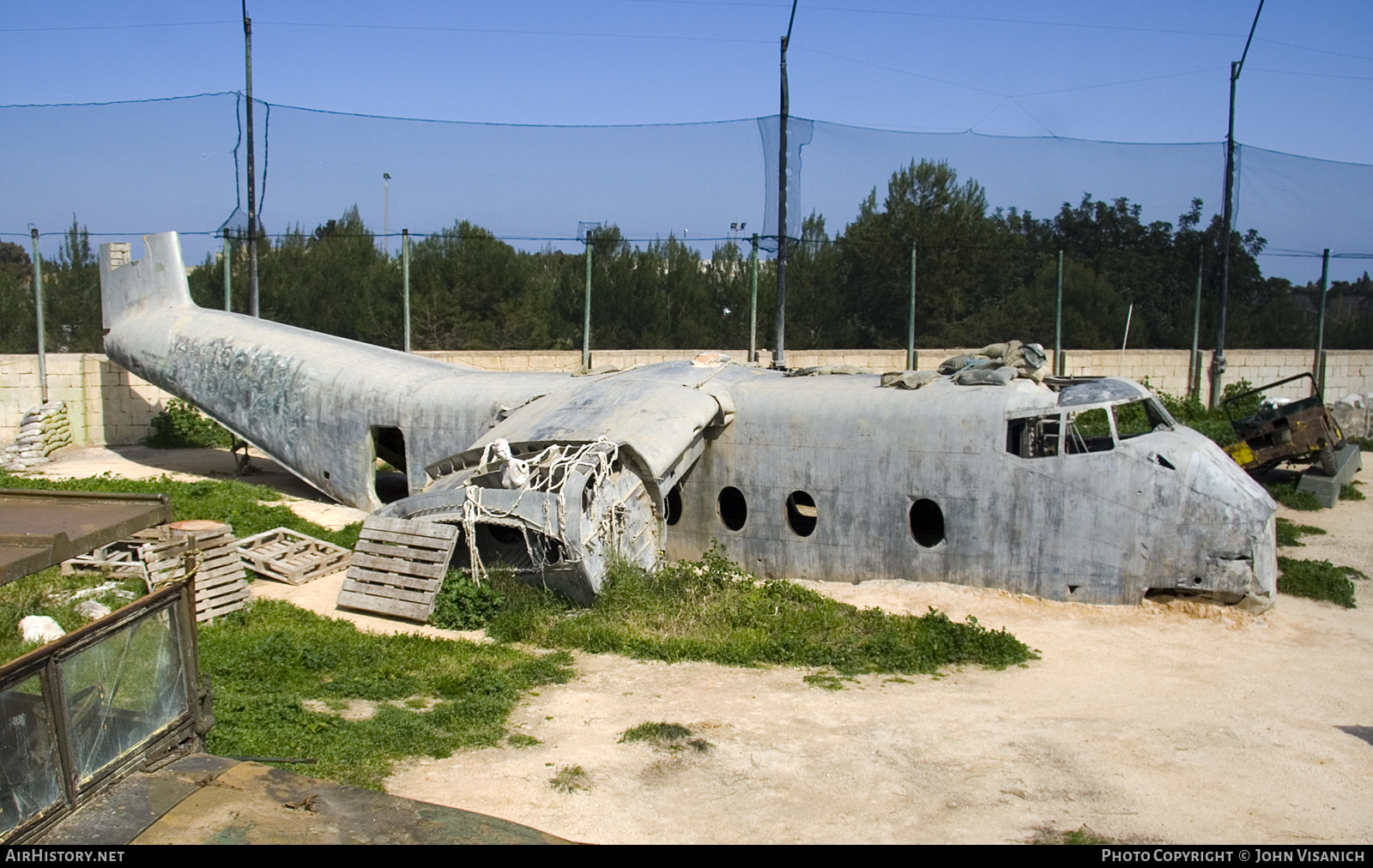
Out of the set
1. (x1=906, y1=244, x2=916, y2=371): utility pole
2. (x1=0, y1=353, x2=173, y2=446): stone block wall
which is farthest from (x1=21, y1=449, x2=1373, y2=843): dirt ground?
(x1=906, y1=244, x2=916, y2=371): utility pole

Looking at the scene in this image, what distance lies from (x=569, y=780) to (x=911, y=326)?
21.7 meters

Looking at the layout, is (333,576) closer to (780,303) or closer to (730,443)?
(730,443)

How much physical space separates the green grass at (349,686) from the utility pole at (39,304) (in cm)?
Result: 1414

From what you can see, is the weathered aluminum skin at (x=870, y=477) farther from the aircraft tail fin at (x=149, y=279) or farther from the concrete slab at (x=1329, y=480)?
the concrete slab at (x=1329, y=480)

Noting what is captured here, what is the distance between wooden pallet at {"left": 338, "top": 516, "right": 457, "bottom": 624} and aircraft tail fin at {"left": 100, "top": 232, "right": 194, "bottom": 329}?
437 inches

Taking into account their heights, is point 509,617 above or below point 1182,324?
below

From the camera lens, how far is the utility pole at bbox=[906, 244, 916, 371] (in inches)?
1105

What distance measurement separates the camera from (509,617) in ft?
43.7

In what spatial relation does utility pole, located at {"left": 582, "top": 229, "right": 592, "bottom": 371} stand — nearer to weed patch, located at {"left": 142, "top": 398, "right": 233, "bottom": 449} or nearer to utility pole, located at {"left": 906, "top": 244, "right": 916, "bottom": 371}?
utility pole, located at {"left": 906, "top": 244, "right": 916, "bottom": 371}

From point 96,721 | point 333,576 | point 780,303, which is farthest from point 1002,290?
point 96,721

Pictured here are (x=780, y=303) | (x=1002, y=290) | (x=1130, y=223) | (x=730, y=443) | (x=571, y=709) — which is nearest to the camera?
(x=571, y=709)

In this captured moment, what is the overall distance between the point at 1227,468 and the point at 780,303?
14.1 m

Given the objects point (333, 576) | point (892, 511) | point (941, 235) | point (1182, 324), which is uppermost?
point (941, 235)

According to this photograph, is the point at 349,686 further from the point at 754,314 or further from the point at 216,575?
the point at 754,314
